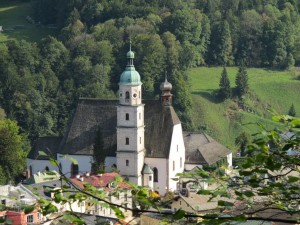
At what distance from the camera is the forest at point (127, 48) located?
7312cm

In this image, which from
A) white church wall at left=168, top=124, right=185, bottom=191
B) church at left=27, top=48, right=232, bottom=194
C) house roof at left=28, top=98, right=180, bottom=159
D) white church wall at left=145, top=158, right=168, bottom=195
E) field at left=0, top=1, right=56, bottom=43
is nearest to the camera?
church at left=27, top=48, right=232, bottom=194

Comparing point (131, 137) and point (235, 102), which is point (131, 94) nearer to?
point (131, 137)

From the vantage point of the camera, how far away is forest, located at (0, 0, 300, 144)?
73.1m

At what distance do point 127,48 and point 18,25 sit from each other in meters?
20.6

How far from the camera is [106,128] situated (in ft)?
174

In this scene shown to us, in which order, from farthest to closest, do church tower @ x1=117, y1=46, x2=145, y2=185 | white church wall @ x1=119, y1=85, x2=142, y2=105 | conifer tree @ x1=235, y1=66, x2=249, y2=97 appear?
conifer tree @ x1=235, y1=66, x2=249, y2=97 < church tower @ x1=117, y1=46, x2=145, y2=185 < white church wall @ x1=119, y1=85, x2=142, y2=105

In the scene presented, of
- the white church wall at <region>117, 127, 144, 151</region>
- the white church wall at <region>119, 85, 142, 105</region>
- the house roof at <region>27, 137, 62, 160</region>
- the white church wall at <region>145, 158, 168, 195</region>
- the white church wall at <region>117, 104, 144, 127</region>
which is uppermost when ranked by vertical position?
the white church wall at <region>119, 85, 142, 105</region>

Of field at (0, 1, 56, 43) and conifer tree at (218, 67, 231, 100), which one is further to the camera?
field at (0, 1, 56, 43)

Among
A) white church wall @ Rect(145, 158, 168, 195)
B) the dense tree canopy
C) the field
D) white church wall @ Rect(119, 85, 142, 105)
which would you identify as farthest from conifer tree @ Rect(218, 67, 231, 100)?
white church wall @ Rect(119, 85, 142, 105)

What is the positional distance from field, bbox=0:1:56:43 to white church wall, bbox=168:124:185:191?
40004 mm

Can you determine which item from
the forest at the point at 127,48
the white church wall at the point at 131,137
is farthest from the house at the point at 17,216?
the forest at the point at 127,48

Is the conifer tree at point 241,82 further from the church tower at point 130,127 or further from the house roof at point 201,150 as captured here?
the church tower at point 130,127

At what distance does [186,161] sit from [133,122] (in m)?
5.08

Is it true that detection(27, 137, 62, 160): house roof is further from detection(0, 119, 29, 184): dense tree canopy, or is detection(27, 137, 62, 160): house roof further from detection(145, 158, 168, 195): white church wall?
detection(145, 158, 168, 195): white church wall
